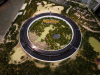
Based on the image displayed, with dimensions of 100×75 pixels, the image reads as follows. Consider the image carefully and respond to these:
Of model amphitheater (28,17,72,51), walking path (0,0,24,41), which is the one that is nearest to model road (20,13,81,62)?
model amphitheater (28,17,72,51)

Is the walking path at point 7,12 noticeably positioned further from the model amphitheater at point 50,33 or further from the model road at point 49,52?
the model amphitheater at point 50,33

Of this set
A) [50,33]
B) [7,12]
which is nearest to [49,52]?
[50,33]

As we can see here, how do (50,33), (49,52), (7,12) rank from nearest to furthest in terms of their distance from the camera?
(49,52), (50,33), (7,12)

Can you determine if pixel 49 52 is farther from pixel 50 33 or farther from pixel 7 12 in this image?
pixel 7 12

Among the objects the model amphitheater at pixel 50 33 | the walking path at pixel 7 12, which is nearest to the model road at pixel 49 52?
the model amphitheater at pixel 50 33

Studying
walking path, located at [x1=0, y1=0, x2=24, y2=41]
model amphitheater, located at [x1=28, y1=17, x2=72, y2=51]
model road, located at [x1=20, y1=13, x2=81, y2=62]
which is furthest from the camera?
walking path, located at [x1=0, y1=0, x2=24, y2=41]

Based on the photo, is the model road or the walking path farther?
the walking path

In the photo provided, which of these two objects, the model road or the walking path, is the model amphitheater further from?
the walking path

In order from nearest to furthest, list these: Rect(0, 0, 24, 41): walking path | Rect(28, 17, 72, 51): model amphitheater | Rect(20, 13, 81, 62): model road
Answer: Rect(20, 13, 81, 62): model road → Rect(28, 17, 72, 51): model amphitheater → Rect(0, 0, 24, 41): walking path

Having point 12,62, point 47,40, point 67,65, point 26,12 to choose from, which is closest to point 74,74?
point 67,65
